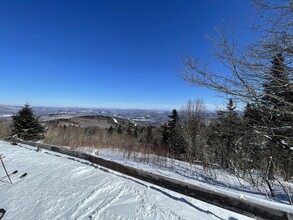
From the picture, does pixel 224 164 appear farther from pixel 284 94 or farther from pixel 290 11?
pixel 290 11

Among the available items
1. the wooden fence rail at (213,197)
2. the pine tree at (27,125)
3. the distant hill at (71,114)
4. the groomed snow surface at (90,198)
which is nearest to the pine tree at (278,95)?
the wooden fence rail at (213,197)

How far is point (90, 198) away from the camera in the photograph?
2.73 metres

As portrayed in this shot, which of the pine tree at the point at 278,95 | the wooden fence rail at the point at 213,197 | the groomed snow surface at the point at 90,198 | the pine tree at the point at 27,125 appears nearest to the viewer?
the wooden fence rail at the point at 213,197

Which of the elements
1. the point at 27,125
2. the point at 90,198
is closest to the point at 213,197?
the point at 90,198

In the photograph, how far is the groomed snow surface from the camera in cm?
232

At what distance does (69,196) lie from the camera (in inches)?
113

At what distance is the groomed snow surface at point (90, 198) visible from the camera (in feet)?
7.61

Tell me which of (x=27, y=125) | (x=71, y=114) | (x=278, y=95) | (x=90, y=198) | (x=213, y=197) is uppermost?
(x=278, y=95)

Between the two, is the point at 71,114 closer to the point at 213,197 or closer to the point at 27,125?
the point at 27,125

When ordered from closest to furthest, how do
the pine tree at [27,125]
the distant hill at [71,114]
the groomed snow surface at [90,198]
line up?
the groomed snow surface at [90,198]
the pine tree at [27,125]
the distant hill at [71,114]

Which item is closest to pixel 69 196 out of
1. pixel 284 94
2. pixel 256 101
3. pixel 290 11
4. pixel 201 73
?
pixel 201 73

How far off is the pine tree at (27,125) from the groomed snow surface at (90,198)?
32.5 ft

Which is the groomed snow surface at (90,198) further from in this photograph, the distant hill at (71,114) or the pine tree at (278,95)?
the distant hill at (71,114)

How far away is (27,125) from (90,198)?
12609 millimetres
